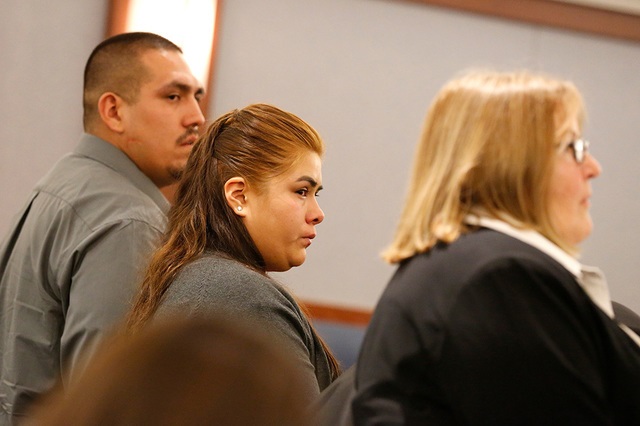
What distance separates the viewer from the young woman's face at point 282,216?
201 cm

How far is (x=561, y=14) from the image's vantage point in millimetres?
4031

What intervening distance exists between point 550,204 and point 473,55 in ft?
9.10

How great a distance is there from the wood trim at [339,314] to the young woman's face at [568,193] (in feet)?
8.55

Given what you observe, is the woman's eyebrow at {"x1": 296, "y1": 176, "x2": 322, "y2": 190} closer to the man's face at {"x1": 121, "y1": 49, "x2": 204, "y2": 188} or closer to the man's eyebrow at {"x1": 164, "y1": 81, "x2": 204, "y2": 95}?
the man's face at {"x1": 121, "y1": 49, "x2": 204, "y2": 188}

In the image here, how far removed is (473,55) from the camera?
13.2ft

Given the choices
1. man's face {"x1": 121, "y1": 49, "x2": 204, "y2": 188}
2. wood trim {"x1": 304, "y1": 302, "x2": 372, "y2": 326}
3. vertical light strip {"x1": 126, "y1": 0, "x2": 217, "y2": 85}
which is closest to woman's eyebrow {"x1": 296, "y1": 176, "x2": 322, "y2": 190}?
man's face {"x1": 121, "y1": 49, "x2": 204, "y2": 188}

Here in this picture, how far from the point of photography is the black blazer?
121 centimetres

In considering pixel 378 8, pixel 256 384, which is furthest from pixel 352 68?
pixel 256 384

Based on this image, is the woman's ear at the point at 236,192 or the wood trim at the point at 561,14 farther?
the wood trim at the point at 561,14

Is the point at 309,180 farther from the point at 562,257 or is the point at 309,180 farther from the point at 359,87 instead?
the point at 359,87

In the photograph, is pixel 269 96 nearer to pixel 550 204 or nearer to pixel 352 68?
pixel 352 68

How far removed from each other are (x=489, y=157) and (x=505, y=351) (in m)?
0.27

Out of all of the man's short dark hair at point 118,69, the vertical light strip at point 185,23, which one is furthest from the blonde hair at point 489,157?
the vertical light strip at point 185,23

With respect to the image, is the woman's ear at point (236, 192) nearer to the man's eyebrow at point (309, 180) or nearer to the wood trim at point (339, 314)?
the man's eyebrow at point (309, 180)
